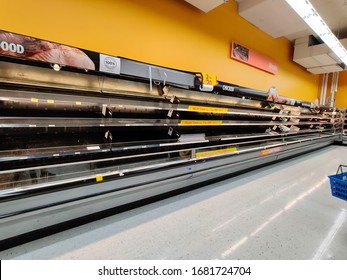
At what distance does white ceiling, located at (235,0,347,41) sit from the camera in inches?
131

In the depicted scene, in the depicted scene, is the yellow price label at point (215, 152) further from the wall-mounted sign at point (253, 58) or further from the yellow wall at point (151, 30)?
the wall-mounted sign at point (253, 58)

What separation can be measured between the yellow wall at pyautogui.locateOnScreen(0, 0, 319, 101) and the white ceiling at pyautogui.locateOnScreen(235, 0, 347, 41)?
0.76ft

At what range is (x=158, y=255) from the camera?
150 centimetres

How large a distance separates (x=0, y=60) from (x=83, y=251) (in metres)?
1.60

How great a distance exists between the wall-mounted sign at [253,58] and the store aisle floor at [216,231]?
2651 mm

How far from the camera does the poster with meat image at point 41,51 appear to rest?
121cm

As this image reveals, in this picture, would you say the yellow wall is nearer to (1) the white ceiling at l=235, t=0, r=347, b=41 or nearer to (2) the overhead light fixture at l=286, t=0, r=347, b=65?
(1) the white ceiling at l=235, t=0, r=347, b=41

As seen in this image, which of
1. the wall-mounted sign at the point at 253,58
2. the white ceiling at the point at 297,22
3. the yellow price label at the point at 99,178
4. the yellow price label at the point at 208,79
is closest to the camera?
the yellow price label at the point at 99,178

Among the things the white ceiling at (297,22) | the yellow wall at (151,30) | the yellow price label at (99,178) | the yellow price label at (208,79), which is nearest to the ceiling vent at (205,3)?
the white ceiling at (297,22)

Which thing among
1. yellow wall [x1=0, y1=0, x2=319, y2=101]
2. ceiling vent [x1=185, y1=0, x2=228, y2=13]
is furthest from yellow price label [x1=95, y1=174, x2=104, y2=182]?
ceiling vent [x1=185, y1=0, x2=228, y2=13]

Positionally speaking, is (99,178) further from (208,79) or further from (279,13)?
(279,13)

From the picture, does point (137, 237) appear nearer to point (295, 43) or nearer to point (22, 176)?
point (22, 176)

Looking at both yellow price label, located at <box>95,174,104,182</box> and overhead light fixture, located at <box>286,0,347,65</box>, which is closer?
yellow price label, located at <box>95,174,104,182</box>

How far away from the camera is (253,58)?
4160 millimetres
